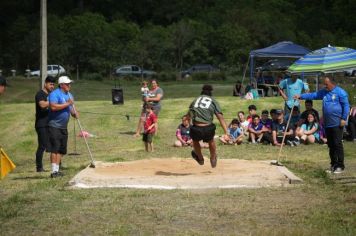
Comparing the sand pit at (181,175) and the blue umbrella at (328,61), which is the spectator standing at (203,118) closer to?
the sand pit at (181,175)

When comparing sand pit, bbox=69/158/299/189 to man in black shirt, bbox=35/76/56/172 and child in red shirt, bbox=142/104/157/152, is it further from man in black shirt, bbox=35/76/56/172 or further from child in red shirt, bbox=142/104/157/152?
child in red shirt, bbox=142/104/157/152

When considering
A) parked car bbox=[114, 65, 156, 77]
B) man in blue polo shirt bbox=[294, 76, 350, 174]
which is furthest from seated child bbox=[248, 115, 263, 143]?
parked car bbox=[114, 65, 156, 77]

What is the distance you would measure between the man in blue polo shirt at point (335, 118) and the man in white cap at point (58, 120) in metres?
4.66

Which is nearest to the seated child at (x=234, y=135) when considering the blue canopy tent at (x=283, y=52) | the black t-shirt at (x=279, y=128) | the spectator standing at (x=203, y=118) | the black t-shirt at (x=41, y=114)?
the black t-shirt at (x=279, y=128)

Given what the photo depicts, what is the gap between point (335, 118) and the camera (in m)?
12.9

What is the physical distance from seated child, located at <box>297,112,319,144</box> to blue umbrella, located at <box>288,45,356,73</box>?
128cm

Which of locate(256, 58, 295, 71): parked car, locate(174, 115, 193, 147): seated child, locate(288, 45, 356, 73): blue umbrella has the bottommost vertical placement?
locate(174, 115, 193, 147): seated child

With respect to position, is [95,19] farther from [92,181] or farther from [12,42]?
[92,181]

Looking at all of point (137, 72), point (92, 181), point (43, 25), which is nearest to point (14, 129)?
point (43, 25)

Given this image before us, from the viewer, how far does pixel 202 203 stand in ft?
32.0

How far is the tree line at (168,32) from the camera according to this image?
237 feet

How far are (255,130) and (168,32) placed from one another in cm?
5948

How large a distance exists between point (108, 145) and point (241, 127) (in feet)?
12.5

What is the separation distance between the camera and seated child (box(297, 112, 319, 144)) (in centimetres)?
1827
